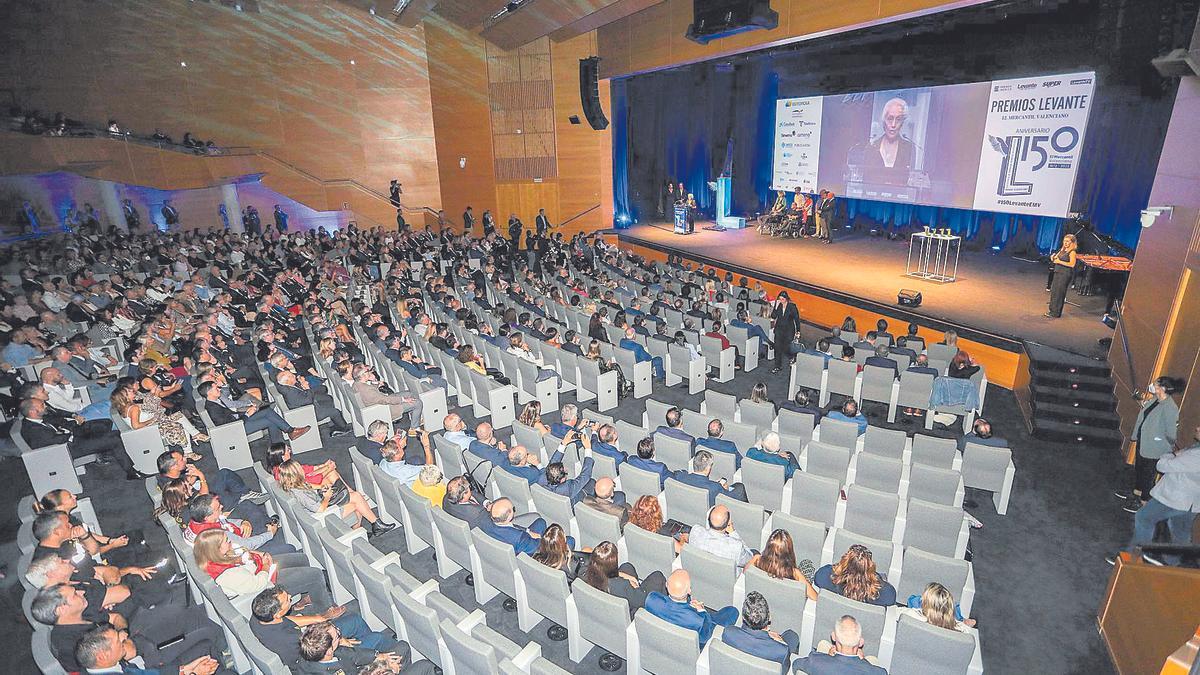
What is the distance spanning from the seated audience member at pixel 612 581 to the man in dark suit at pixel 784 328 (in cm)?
614

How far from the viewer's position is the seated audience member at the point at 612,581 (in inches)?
152

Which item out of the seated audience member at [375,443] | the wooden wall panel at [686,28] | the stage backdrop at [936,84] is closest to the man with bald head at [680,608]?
the seated audience member at [375,443]

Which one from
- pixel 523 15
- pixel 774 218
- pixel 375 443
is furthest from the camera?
pixel 774 218

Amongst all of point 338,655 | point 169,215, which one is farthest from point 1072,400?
point 169,215

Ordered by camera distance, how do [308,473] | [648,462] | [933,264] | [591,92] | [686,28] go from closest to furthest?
[308,473], [648,462], [686,28], [933,264], [591,92]

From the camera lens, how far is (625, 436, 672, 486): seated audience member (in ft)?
17.4

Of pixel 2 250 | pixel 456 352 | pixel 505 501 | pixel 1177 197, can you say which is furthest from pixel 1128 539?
pixel 2 250

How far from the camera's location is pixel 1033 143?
11.8 m

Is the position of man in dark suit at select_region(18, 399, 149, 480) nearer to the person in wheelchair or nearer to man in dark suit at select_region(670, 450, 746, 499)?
man in dark suit at select_region(670, 450, 746, 499)

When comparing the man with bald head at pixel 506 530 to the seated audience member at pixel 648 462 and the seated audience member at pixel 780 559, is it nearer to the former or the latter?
the seated audience member at pixel 648 462

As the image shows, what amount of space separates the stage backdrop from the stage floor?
5.29 ft

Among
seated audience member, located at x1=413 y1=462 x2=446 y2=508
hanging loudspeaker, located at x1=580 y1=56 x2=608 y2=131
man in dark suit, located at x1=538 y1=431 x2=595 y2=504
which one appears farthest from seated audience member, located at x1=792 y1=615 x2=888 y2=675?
hanging loudspeaker, located at x1=580 y1=56 x2=608 y2=131

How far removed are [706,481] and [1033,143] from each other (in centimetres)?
1140

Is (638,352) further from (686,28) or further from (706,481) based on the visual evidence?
(686,28)
